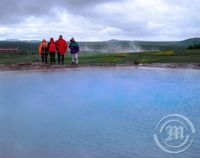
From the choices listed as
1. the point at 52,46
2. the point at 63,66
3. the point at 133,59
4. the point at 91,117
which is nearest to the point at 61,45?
the point at 52,46

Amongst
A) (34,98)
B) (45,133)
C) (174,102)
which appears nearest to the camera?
(45,133)

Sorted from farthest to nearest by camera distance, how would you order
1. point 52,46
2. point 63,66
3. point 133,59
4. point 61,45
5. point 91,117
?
point 133,59, point 52,46, point 61,45, point 63,66, point 91,117

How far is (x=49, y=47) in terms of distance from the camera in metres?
25.0

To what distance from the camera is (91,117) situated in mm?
9125

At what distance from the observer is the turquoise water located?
675 cm

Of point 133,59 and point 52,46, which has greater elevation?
point 52,46

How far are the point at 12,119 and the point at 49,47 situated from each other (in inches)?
637

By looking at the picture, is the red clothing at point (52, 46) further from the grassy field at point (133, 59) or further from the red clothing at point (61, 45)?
the grassy field at point (133, 59)

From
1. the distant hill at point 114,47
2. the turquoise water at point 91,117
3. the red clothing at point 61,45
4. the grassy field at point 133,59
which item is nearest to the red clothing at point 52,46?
the red clothing at point 61,45

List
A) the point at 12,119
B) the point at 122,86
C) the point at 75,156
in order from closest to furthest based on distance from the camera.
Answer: the point at 75,156
the point at 12,119
the point at 122,86

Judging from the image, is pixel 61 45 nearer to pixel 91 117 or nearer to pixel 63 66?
pixel 63 66

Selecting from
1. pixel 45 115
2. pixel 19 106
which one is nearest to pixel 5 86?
pixel 19 106

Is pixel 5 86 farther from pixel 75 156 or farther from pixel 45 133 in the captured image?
pixel 75 156

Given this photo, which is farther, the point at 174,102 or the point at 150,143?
the point at 174,102
